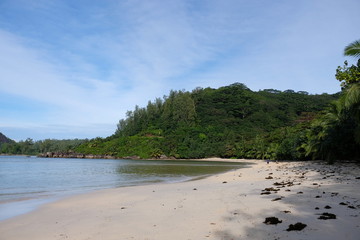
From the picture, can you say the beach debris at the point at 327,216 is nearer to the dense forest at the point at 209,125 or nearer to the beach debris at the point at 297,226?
the beach debris at the point at 297,226

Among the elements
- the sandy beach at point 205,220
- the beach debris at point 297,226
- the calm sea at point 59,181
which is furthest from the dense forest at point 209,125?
the beach debris at point 297,226

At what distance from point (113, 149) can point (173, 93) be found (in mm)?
51597

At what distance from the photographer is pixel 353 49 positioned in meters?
14.3

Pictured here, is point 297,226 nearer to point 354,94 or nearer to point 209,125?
point 354,94

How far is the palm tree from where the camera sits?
1423cm

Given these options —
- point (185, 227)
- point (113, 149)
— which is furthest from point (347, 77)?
point (113, 149)

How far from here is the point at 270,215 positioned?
7527 millimetres

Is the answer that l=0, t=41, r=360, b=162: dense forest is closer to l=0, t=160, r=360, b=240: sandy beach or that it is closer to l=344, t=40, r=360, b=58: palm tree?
l=344, t=40, r=360, b=58: palm tree

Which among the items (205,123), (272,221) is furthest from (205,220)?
(205,123)

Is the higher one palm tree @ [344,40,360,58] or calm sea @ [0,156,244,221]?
palm tree @ [344,40,360,58]

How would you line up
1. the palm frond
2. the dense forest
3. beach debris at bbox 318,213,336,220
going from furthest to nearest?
the dense forest, the palm frond, beach debris at bbox 318,213,336,220

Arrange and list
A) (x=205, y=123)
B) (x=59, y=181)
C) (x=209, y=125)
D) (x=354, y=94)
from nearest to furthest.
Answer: (x=354, y=94)
(x=59, y=181)
(x=209, y=125)
(x=205, y=123)

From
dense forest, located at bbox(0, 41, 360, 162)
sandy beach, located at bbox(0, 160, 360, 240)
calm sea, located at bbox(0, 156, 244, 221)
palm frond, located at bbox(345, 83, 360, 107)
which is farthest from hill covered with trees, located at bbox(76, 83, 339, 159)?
sandy beach, located at bbox(0, 160, 360, 240)

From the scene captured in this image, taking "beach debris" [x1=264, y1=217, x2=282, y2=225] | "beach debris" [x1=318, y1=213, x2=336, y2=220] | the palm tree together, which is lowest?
"beach debris" [x1=264, y1=217, x2=282, y2=225]
